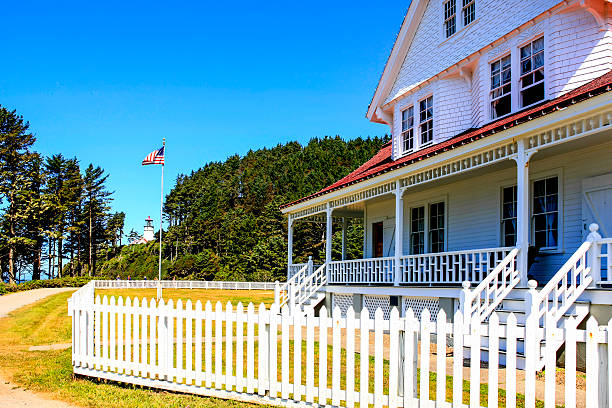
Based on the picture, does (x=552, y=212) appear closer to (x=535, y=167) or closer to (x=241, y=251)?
(x=535, y=167)

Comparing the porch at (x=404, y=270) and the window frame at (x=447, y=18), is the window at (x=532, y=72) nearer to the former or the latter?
the window frame at (x=447, y=18)

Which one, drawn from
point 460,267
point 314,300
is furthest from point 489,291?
point 314,300

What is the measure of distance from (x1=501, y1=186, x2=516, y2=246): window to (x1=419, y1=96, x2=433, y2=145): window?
425 centimetres

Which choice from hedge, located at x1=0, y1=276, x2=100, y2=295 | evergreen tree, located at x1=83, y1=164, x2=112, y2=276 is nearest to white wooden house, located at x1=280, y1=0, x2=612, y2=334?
hedge, located at x1=0, y1=276, x2=100, y2=295

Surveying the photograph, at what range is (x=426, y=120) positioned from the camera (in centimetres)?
1847

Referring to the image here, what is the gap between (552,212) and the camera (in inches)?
515

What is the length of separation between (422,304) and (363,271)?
292 cm

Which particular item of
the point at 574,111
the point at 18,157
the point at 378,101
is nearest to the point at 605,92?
the point at 574,111

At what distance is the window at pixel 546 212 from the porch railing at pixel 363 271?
163 inches

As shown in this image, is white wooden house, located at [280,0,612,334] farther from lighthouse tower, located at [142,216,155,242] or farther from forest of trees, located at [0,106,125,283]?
forest of trees, located at [0,106,125,283]

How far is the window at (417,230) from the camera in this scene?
1870 centimetres

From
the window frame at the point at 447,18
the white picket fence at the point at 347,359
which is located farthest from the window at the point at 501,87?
the white picket fence at the point at 347,359

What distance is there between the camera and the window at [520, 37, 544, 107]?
14266mm

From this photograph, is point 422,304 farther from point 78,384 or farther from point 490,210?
point 78,384
